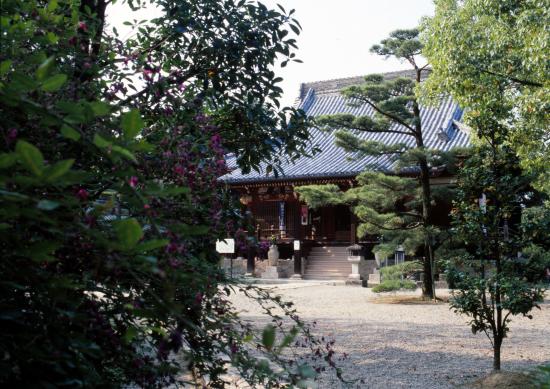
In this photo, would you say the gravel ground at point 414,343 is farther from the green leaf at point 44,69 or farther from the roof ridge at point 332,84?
the roof ridge at point 332,84

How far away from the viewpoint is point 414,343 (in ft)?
24.0

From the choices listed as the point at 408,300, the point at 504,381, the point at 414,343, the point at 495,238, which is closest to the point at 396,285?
the point at 408,300

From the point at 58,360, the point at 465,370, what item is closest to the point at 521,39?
the point at 465,370

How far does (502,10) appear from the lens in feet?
28.0

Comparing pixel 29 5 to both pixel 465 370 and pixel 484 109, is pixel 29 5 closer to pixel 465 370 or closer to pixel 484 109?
pixel 465 370

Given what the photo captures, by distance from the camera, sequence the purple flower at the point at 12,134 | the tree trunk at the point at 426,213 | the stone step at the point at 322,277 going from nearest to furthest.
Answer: the purple flower at the point at 12,134
the tree trunk at the point at 426,213
the stone step at the point at 322,277

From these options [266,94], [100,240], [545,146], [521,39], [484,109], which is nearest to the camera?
[100,240]

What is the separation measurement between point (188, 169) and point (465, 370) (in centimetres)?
470

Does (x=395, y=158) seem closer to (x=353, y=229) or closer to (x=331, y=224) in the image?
(x=353, y=229)

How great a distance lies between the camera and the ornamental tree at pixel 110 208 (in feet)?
3.37

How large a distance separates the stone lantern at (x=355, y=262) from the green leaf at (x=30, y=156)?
16532 millimetres

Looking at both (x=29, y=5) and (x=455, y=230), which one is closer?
(x=29, y=5)

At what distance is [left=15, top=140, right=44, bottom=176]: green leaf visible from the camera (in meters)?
0.87

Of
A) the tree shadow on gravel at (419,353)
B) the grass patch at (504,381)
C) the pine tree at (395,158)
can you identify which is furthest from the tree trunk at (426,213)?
the grass patch at (504,381)
